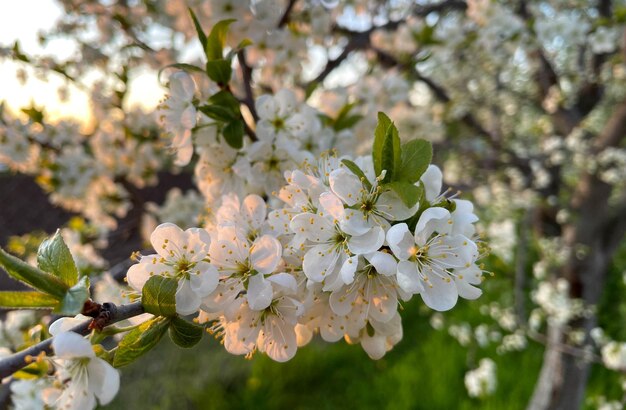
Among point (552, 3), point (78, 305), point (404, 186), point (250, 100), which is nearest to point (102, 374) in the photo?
point (78, 305)

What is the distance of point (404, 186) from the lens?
0.67 metres

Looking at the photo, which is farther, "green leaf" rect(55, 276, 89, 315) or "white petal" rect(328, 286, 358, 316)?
"white petal" rect(328, 286, 358, 316)

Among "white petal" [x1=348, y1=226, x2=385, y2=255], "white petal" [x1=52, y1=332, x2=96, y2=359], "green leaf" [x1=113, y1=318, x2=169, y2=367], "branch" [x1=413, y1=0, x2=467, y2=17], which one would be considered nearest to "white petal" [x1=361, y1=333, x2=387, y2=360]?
"white petal" [x1=348, y1=226, x2=385, y2=255]

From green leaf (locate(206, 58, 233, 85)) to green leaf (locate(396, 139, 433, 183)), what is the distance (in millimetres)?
434

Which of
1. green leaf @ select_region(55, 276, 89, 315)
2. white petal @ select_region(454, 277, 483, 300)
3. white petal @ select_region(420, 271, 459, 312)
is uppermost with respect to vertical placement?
green leaf @ select_region(55, 276, 89, 315)

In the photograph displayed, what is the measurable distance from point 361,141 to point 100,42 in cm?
141

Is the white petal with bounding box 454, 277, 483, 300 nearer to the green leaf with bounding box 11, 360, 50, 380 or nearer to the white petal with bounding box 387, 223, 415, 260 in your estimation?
the white petal with bounding box 387, 223, 415, 260

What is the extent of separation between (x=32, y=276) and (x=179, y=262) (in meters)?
0.19

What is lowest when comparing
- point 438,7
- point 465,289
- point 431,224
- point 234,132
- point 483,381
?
point 483,381

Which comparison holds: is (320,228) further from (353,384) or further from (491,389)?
(353,384)

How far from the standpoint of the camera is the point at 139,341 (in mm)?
633

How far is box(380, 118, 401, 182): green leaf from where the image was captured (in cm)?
69

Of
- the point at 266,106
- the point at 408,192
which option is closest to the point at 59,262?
the point at 408,192

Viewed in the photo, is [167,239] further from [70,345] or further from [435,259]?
[435,259]
